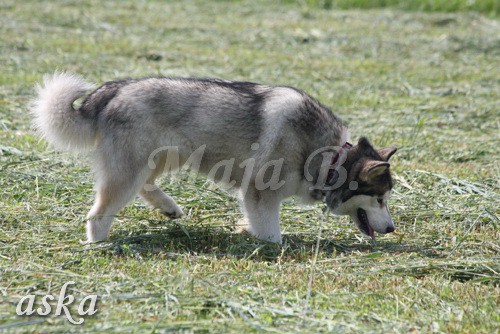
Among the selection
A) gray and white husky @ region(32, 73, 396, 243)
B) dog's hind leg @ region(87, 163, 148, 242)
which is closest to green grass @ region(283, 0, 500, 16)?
gray and white husky @ region(32, 73, 396, 243)

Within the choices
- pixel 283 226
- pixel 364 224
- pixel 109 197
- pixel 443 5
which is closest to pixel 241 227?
pixel 283 226

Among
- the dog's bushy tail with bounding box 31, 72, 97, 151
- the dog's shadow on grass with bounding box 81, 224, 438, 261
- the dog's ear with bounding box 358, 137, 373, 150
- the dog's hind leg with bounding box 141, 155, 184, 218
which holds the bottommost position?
the dog's shadow on grass with bounding box 81, 224, 438, 261

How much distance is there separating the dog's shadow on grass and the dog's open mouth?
3.1 inches

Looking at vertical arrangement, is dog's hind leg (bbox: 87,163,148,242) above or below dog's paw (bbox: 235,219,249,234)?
above

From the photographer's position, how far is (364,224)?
6.28 metres

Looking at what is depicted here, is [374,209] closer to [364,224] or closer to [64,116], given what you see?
[364,224]

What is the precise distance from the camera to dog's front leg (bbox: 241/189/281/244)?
611 centimetres

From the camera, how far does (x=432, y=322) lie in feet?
14.7

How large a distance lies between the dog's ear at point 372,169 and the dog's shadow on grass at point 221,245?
20.4 inches

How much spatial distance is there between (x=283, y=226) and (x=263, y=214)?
478 mm

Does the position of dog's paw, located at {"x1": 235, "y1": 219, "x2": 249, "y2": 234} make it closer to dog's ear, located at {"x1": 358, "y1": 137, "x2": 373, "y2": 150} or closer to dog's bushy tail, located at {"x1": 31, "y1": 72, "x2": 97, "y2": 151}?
dog's ear, located at {"x1": 358, "y1": 137, "x2": 373, "y2": 150}

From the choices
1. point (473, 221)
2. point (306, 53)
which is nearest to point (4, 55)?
point (306, 53)

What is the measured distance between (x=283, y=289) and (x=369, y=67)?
8133mm

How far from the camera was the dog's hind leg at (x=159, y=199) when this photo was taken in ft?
21.2
